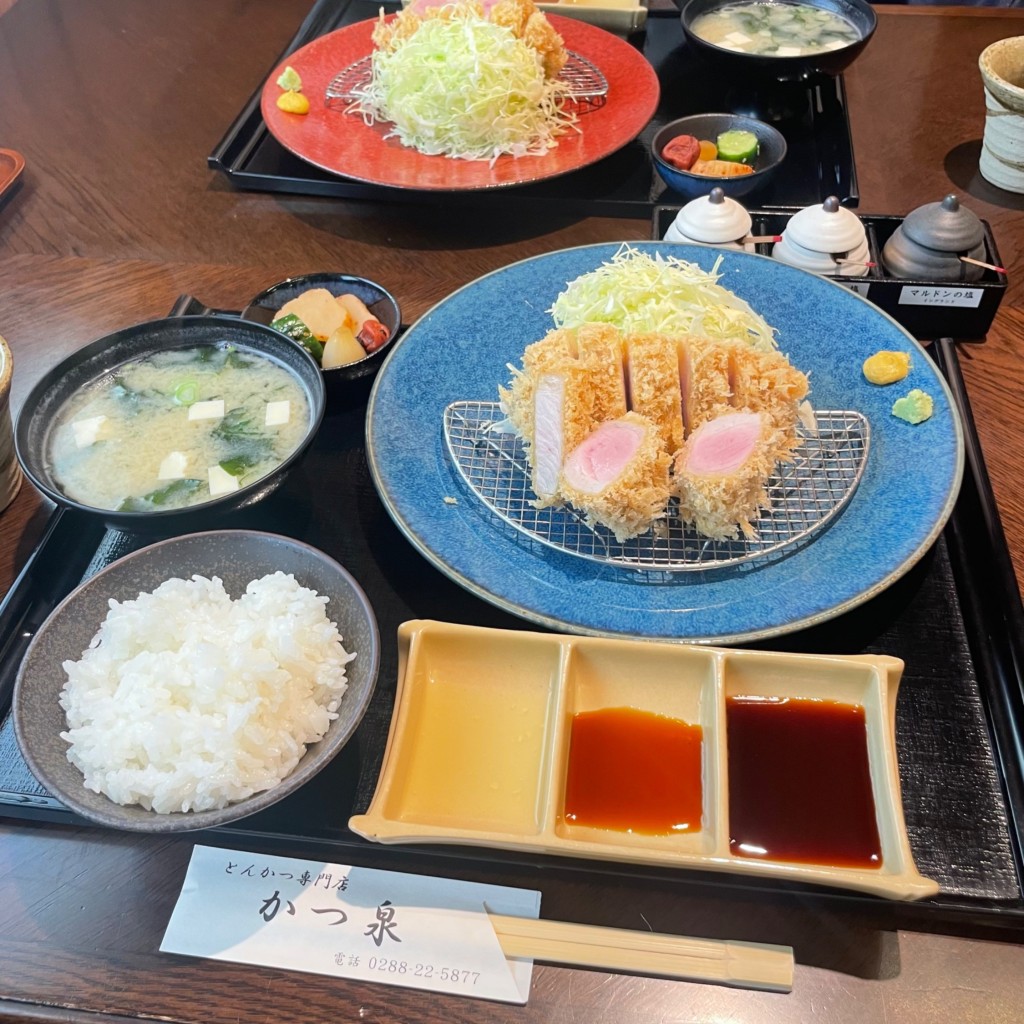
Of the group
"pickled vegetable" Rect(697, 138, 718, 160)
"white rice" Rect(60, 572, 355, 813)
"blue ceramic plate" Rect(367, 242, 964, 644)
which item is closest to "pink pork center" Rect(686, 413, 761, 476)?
"blue ceramic plate" Rect(367, 242, 964, 644)

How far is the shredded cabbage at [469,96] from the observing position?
9.94 ft

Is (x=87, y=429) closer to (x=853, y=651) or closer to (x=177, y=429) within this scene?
(x=177, y=429)

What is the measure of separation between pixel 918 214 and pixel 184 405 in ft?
7.19

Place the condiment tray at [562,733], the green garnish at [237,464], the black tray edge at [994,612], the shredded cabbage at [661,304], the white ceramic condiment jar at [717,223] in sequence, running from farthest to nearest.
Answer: the white ceramic condiment jar at [717,223] → the shredded cabbage at [661,304] → the green garnish at [237,464] → the black tray edge at [994,612] → the condiment tray at [562,733]

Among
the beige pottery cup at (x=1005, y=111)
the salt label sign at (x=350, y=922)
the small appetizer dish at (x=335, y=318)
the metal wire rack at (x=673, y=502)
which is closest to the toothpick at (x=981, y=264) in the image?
the metal wire rack at (x=673, y=502)

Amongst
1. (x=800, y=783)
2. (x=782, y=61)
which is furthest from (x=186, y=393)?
(x=782, y=61)

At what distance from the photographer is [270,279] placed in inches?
106

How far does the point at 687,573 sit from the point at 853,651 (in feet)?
1.26

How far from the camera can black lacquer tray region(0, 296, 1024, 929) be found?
1.39 meters

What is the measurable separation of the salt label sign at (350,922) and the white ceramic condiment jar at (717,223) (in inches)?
77.3

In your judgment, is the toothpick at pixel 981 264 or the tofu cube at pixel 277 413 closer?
the tofu cube at pixel 277 413

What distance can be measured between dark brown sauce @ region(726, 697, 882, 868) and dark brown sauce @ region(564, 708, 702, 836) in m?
0.08

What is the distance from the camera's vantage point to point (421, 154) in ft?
10.0

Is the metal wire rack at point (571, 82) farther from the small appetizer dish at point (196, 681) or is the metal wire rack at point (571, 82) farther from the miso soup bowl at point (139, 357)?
the small appetizer dish at point (196, 681)
